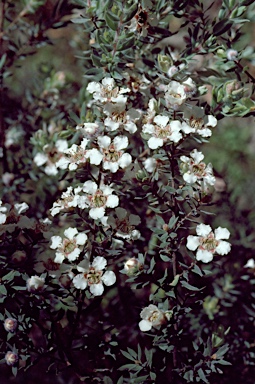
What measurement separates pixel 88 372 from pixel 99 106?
0.64 meters

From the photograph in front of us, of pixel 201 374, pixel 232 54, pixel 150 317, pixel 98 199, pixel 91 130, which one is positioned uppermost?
pixel 232 54

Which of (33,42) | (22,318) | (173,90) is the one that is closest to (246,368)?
(22,318)

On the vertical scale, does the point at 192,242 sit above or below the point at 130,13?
below

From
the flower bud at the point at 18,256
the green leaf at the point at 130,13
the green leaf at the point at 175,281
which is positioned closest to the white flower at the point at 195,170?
the green leaf at the point at 175,281

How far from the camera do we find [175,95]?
1.08 meters

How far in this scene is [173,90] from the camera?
3.56ft

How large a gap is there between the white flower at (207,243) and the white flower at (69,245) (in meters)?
0.24

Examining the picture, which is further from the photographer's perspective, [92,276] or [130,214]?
[130,214]

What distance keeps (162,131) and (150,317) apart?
410 millimetres

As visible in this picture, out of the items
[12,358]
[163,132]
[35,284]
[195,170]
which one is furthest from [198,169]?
[12,358]

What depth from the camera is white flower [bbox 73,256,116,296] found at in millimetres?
1071

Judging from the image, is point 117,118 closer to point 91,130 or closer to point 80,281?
point 91,130

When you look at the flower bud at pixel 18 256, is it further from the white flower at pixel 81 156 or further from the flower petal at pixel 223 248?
the flower petal at pixel 223 248

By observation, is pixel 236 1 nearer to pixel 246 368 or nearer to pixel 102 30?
pixel 102 30
